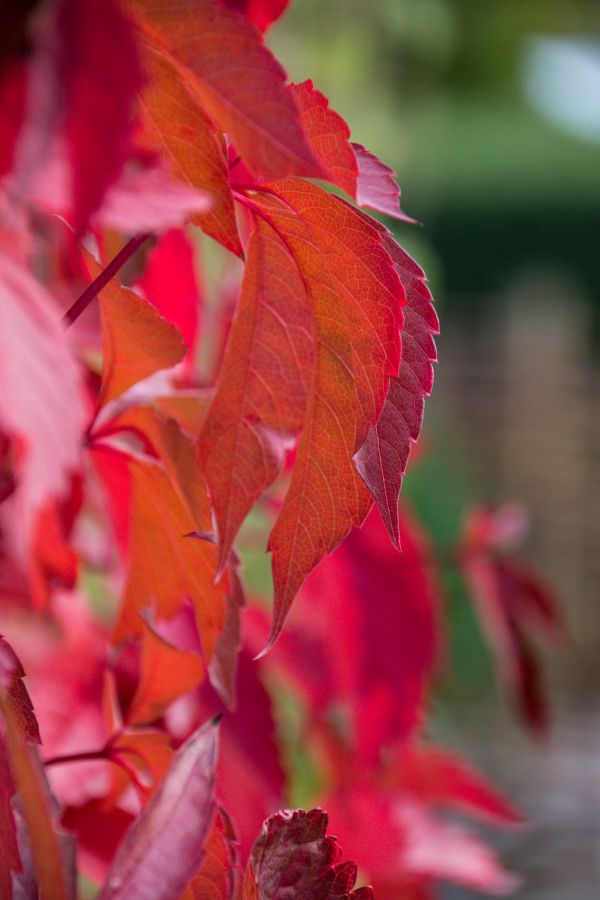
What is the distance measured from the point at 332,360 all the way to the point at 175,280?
201mm

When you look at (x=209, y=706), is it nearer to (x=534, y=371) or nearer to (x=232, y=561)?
(x=232, y=561)

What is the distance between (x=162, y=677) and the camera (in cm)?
31

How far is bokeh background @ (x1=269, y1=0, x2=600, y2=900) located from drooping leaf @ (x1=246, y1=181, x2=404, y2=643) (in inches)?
11.0

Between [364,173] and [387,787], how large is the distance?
0.41 m

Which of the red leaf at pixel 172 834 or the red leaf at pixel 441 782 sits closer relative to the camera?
the red leaf at pixel 172 834

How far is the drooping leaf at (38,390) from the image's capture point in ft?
0.48

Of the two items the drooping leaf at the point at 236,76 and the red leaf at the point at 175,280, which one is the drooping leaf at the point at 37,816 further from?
the red leaf at the point at 175,280

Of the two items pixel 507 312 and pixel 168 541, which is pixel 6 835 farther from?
pixel 507 312

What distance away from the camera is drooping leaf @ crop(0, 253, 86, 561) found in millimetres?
147

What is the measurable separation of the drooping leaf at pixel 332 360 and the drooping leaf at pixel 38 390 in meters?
0.08

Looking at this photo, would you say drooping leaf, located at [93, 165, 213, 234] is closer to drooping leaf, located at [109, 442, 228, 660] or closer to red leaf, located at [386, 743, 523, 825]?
drooping leaf, located at [109, 442, 228, 660]

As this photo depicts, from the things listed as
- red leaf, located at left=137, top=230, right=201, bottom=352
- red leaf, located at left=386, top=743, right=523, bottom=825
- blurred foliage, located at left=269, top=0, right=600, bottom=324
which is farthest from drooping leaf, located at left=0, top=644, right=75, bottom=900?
blurred foliage, located at left=269, top=0, right=600, bottom=324

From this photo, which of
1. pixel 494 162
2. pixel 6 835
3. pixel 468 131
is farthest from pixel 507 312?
pixel 6 835

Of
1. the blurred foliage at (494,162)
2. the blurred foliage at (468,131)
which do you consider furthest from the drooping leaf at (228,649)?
the blurred foliage at (494,162)
